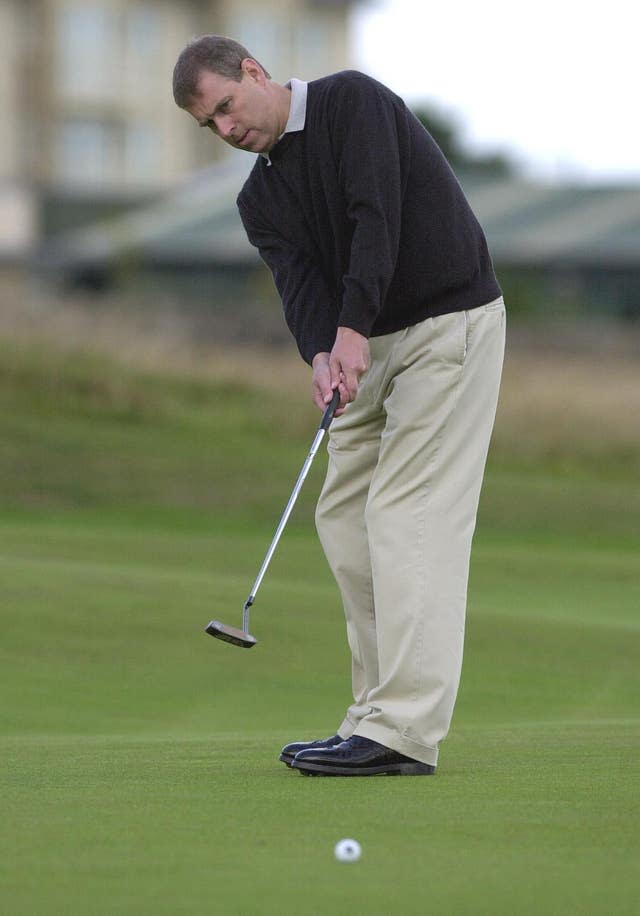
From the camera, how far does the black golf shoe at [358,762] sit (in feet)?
14.1

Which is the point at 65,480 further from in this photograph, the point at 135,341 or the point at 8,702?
the point at 8,702

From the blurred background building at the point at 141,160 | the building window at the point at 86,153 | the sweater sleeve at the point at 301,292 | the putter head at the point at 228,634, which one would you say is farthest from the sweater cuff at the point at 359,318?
the building window at the point at 86,153

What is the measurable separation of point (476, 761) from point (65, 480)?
464 inches

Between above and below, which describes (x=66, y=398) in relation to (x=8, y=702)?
Answer: below

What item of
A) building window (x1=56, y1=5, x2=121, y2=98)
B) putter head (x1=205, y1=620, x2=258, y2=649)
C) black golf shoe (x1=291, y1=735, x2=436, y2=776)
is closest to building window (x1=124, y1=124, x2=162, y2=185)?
building window (x1=56, y1=5, x2=121, y2=98)

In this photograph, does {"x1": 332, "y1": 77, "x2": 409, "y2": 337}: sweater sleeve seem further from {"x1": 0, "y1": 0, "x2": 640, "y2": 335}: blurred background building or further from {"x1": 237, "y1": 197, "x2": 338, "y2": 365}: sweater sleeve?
{"x1": 0, "y1": 0, "x2": 640, "y2": 335}: blurred background building

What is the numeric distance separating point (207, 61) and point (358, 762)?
5.70 ft

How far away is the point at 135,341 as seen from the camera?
23.2 metres

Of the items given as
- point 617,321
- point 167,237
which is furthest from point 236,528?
point 167,237

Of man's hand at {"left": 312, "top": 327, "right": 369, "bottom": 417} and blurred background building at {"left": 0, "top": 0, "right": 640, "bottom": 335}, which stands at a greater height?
man's hand at {"left": 312, "top": 327, "right": 369, "bottom": 417}

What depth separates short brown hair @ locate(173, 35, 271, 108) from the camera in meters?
4.26

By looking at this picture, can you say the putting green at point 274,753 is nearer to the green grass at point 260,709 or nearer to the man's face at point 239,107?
the green grass at point 260,709

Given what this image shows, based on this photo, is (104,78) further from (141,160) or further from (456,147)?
(456,147)

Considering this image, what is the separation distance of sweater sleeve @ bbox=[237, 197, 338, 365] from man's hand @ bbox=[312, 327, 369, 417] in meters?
0.21
